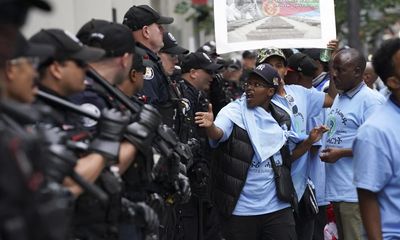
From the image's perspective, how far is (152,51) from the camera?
7.96 meters

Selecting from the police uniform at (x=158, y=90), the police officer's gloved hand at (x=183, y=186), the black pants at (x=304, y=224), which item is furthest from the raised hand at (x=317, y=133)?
the police officer's gloved hand at (x=183, y=186)

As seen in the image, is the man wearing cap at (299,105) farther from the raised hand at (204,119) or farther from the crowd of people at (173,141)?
the raised hand at (204,119)

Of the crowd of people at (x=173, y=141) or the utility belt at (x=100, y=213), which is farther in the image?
the utility belt at (x=100, y=213)

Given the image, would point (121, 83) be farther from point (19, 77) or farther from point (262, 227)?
point (262, 227)

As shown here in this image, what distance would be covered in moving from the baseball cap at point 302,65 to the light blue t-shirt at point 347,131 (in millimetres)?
1662

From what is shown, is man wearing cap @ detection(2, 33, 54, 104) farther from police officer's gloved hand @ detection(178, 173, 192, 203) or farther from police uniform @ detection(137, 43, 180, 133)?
police uniform @ detection(137, 43, 180, 133)

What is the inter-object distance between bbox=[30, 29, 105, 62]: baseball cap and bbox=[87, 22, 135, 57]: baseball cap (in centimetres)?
67

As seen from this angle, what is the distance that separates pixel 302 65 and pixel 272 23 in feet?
3.42

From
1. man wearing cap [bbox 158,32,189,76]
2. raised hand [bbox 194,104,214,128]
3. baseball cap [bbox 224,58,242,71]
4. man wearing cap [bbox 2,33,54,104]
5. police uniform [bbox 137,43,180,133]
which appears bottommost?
baseball cap [bbox 224,58,242,71]

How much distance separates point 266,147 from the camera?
8.05 meters

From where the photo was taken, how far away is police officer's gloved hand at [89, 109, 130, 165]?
471 cm

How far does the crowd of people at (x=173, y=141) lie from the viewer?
3.34m

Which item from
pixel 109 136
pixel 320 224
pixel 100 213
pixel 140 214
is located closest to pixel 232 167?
pixel 320 224

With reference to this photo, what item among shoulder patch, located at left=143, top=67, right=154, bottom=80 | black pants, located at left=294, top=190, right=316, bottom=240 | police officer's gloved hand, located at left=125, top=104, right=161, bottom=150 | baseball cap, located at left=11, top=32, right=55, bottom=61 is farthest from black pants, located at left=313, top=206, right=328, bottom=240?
baseball cap, located at left=11, top=32, right=55, bottom=61
